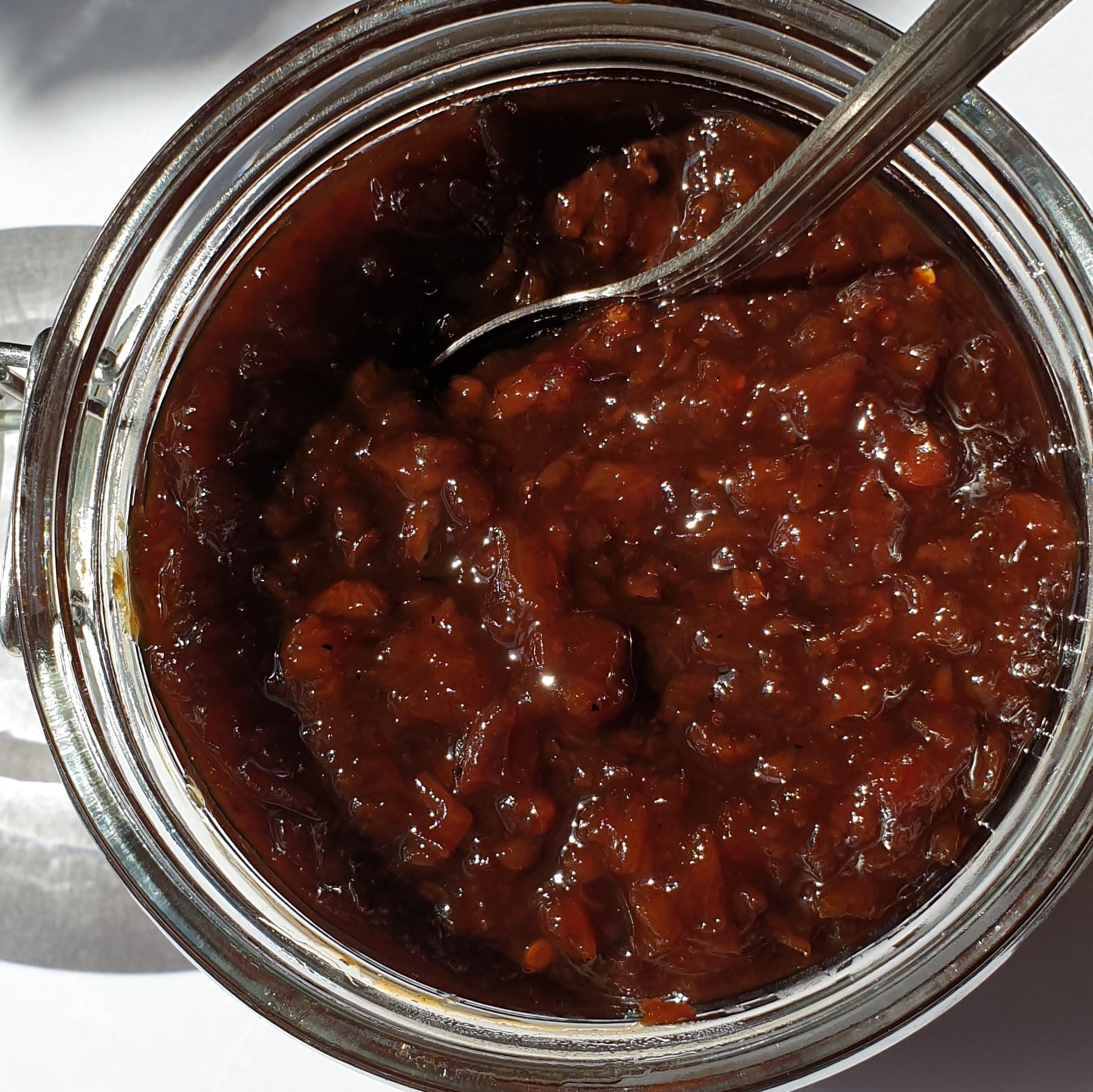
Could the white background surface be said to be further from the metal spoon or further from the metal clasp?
the metal spoon

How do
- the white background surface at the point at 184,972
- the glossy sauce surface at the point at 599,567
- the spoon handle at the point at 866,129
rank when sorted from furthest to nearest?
1. the white background surface at the point at 184,972
2. the glossy sauce surface at the point at 599,567
3. the spoon handle at the point at 866,129

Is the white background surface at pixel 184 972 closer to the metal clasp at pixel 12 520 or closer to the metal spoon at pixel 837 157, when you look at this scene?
the metal clasp at pixel 12 520

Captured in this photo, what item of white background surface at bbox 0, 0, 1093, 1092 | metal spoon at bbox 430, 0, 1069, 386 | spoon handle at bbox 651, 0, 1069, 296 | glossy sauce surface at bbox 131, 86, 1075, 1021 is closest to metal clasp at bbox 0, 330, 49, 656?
glossy sauce surface at bbox 131, 86, 1075, 1021

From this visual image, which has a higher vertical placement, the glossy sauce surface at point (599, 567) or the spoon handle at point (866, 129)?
the spoon handle at point (866, 129)

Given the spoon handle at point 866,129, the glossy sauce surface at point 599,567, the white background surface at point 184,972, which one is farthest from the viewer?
the white background surface at point 184,972

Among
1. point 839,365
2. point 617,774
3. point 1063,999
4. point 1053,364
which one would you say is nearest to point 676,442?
point 839,365

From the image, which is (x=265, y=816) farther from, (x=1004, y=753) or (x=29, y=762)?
(x=1004, y=753)

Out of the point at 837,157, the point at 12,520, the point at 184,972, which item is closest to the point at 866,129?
the point at 837,157

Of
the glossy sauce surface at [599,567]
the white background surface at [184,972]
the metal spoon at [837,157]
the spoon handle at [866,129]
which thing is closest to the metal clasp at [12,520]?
the glossy sauce surface at [599,567]

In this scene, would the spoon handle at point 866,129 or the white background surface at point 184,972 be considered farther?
the white background surface at point 184,972
